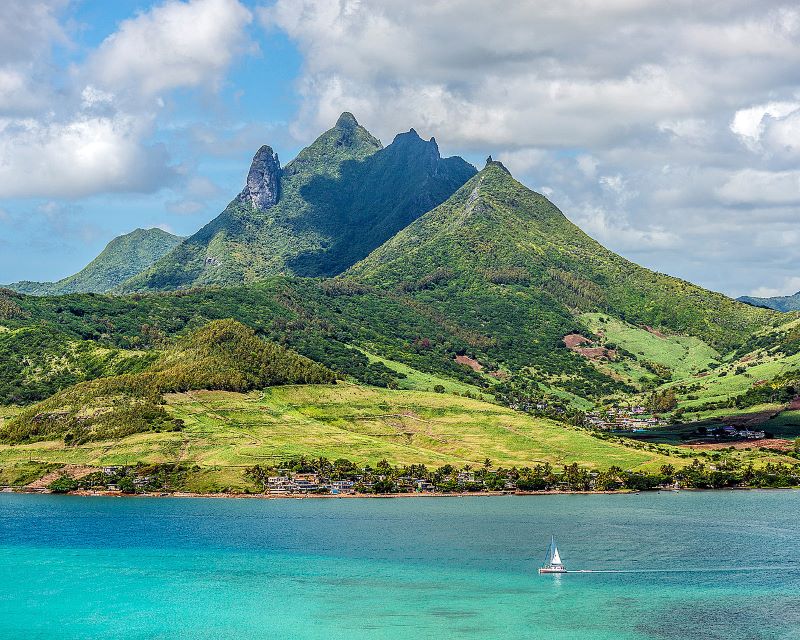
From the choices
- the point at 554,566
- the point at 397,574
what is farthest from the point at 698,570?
the point at 397,574

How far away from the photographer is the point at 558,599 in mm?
113250

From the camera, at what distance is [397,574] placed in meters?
127

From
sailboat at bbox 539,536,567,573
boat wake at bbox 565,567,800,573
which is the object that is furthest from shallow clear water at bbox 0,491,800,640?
sailboat at bbox 539,536,567,573

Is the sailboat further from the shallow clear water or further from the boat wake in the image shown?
the shallow clear water

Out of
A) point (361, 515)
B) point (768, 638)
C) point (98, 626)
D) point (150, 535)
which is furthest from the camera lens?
point (361, 515)

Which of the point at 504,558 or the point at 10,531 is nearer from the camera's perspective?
the point at 504,558

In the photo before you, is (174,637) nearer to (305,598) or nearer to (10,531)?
(305,598)

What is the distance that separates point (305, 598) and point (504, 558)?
35.6 meters

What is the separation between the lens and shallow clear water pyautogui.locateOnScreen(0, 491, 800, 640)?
10225cm

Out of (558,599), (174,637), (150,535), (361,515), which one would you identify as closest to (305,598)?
(174,637)

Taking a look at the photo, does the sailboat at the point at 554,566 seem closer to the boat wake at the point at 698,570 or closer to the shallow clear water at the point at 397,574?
the boat wake at the point at 698,570

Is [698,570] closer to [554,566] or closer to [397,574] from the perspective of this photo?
[554,566]

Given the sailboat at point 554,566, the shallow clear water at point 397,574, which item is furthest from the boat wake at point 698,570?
the sailboat at point 554,566

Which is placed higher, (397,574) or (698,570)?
(397,574)
